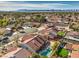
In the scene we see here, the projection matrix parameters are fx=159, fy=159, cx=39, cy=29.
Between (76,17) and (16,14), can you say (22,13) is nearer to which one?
(16,14)

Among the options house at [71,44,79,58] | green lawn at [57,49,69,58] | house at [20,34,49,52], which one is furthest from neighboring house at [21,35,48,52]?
house at [71,44,79,58]

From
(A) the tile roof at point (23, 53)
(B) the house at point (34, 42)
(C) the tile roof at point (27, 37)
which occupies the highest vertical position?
(C) the tile roof at point (27, 37)

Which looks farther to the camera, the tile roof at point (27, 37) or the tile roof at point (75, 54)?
the tile roof at point (27, 37)

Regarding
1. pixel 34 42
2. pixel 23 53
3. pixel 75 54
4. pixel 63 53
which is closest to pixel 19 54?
pixel 23 53

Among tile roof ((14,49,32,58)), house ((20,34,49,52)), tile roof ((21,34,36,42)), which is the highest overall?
tile roof ((21,34,36,42))

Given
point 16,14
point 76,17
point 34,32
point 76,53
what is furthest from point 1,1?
point 76,53

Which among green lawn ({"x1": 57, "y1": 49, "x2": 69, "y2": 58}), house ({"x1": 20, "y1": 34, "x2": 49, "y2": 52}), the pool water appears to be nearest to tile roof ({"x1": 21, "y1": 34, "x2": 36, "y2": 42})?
house ({"x1": 20, "y1": 34, "x2": 49, "y2": 52})

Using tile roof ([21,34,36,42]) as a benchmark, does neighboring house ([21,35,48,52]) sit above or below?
below

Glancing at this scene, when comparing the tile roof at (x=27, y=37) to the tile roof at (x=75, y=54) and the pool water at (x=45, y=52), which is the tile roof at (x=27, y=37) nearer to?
the pool water at (x=45, y=52)

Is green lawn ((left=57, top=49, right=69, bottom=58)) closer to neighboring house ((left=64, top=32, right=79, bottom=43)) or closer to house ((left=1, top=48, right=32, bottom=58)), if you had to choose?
neighboring house ((left=64, top=32, right=79, bottom=43))

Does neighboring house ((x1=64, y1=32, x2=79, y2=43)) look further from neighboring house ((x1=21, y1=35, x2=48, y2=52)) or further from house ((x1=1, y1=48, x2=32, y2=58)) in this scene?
house ((x1=1, y1=48, x2=32, y2=58))

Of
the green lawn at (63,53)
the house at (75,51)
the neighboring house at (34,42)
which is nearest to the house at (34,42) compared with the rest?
the neighboring house at (34,42)

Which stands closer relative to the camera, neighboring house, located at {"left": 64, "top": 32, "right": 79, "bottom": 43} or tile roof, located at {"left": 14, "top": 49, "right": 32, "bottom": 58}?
tile roof, located at {"left": 14, "top": 49, "right": 32, "bottom": 58}
